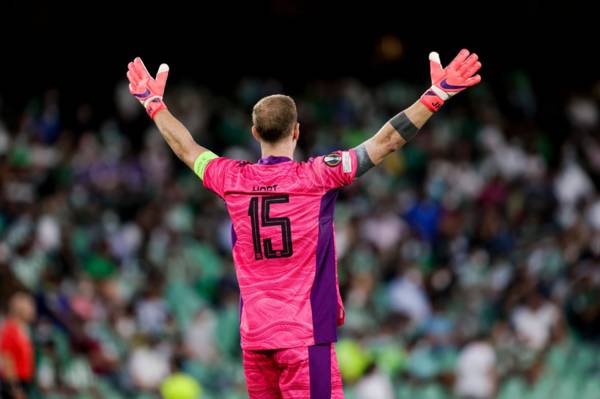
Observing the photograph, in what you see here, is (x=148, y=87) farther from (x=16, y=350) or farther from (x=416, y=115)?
(x=16, y=350)

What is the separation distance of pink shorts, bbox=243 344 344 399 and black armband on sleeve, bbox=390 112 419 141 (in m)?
1.10

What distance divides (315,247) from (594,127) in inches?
614

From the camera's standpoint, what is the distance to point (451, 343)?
1536 cm

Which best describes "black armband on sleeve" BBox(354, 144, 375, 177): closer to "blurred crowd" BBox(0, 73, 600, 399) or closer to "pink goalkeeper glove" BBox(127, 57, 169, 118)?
"pink goalkeeper glove" BBox(127, 57, 169, 118)

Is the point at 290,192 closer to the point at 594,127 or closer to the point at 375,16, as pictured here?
the point at 594,127

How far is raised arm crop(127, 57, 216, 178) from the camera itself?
6.20 meters

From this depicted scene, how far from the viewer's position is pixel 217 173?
6.09 m

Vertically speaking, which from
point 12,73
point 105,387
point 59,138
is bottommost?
point 105,387

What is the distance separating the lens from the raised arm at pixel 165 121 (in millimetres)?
6203

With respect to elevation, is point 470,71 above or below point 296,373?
above

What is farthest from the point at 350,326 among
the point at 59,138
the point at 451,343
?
the point at 59,138

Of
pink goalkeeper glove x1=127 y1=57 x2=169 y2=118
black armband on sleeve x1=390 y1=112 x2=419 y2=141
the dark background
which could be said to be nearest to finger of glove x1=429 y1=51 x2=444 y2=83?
black armband on sleeve x1=390 y1=112 x2=419 y2=141

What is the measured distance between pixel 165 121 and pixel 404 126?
1296 millimetres

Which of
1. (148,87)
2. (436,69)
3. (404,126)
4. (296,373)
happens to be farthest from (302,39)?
(296,373)
